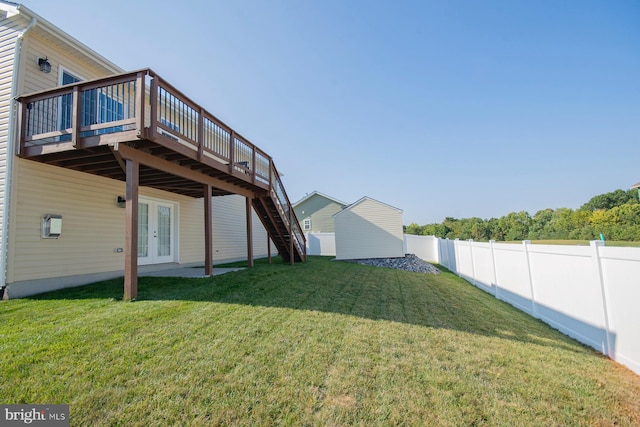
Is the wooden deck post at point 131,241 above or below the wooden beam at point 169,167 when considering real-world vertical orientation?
below

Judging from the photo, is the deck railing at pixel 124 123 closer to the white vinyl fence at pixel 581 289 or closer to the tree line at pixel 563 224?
the white vinyl fence at pixel 581 289

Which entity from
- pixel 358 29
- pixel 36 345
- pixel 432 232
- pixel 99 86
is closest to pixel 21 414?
pixel 36 345

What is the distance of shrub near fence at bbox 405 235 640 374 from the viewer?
292 centimetres

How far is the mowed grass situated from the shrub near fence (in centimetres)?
26

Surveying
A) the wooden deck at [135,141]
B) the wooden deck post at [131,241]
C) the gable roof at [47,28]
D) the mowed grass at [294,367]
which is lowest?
the mowed grass at [294,367]

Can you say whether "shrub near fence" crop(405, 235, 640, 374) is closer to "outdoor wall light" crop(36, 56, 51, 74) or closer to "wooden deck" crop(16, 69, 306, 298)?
"wooden deck" crop(16, 69, 306, 298)

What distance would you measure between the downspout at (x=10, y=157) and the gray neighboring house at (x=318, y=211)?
20.2m

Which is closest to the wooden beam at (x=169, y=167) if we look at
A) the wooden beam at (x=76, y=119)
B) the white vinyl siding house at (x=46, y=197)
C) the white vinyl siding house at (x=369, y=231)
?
the wooden beam at (x=76, y=119)

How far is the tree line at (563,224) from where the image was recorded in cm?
2786

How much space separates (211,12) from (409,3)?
242 inches

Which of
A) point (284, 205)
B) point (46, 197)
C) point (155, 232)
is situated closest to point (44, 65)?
point (46, 197)

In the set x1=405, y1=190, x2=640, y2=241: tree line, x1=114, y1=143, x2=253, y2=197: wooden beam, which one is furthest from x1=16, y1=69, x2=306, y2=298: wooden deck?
x1=405, y1=190, x2=640, y2=241: tree line

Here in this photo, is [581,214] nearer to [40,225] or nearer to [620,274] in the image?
[620,274]

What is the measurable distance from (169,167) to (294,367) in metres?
5.08
